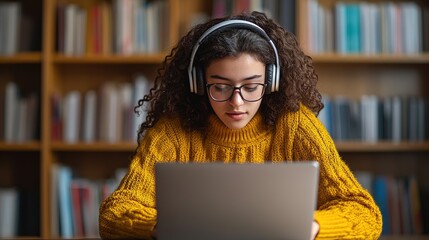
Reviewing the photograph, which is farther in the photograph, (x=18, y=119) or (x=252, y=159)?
(x=18, y=119)

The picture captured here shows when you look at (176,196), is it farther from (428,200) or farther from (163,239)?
(428,200)

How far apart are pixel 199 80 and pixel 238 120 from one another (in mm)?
123

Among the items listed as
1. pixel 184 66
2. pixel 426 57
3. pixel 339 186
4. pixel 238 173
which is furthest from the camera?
pixel 426 57

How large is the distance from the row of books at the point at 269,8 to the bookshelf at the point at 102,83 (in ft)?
0.08

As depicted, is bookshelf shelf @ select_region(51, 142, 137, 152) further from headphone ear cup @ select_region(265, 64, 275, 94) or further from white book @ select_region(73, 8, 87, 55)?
headphone ear cup @ select_region(265, 64, 275, 94)

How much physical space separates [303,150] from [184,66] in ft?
1.09

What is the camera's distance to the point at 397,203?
343cm

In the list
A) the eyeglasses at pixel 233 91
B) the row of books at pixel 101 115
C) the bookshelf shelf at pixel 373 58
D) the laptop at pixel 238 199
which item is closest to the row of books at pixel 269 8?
the bookshelf shelf at pixel 373 58

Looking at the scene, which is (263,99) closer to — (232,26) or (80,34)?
(232,26)

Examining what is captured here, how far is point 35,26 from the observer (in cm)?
357

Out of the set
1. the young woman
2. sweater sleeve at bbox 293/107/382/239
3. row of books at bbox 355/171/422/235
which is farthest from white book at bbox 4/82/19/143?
sweater sleeve at bbox 293/107/382/239

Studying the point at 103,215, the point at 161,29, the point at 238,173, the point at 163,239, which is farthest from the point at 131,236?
the point at 161,29

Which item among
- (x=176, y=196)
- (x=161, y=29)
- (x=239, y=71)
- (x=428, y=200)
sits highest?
(x=161, y=29)

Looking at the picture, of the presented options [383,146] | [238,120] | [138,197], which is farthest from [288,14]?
[138,197]
